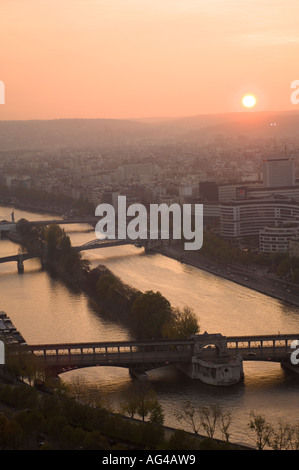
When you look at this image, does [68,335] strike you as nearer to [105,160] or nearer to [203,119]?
[105,160]

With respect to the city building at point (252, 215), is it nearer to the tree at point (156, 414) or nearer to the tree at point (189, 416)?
the tree at point (189, 416)

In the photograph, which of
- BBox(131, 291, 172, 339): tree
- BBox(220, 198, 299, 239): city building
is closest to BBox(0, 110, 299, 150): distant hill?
BBox(220, 198, 299, 239): city building

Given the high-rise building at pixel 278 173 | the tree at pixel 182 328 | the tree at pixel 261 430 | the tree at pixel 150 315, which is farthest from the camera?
the high-rise building at pixel 278 173

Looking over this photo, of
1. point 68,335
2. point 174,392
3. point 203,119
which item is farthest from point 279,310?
point 203,119

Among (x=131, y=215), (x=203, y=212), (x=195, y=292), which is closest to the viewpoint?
(x=195, y=292)

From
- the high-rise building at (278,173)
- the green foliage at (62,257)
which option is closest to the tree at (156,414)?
the green foliage at (62,257)

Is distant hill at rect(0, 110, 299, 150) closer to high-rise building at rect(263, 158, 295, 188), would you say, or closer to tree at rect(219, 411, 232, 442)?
high-rise building at rect(263, 158, 295, 188)
